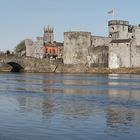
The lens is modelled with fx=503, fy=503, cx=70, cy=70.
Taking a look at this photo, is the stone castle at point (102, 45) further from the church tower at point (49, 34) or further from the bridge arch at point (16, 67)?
the church tower at point (49, 34)

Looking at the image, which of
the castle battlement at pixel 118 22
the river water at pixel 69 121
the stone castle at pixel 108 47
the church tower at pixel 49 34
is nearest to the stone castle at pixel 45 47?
the church tower at pixel 49 34

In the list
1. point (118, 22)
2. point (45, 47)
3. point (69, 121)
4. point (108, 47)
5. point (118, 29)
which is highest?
point (118, 22)

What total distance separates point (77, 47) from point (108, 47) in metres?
4.24

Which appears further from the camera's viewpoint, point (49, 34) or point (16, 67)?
point (49, 34)

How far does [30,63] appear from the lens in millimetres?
70188

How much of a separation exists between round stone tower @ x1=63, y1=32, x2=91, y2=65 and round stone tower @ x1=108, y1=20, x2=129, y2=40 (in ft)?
11.9

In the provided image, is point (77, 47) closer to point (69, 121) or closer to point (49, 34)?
point (49, 34)

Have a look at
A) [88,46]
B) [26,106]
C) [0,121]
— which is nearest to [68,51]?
[88,46]

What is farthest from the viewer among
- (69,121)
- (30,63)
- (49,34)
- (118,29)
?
(49,34)

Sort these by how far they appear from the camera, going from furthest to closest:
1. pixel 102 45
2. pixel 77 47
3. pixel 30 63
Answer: pixel 30 63 < pixel 102 45 < pixel 77 47

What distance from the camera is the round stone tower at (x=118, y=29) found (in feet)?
216

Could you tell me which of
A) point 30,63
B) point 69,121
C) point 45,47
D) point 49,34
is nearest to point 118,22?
point 30,63

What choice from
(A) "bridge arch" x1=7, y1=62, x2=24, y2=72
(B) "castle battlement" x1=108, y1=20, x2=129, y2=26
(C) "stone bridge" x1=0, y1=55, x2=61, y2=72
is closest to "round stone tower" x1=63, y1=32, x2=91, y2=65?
(C) "stone bridge" x1=0, y1=55, x2=61, y2=72

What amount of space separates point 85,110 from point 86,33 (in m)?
50.7
